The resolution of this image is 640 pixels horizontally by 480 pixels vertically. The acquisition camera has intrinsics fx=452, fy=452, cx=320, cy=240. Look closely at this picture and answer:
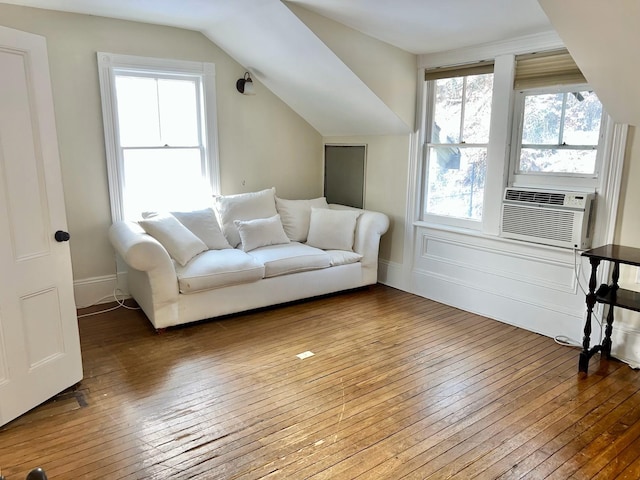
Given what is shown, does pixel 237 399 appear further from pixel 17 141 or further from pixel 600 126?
pixel 600 126

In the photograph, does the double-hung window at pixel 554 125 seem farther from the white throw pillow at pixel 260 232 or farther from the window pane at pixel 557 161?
the white throw pillow at pixel 260 232

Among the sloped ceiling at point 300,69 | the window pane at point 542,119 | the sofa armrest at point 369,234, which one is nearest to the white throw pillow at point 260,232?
the sofa armrest at point 369,234

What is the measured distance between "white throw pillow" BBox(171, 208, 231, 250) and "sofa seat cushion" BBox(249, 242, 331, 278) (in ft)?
1.02

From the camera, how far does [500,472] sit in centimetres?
198

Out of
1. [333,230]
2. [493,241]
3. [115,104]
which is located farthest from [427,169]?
[115,104]

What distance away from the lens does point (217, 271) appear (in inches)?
138

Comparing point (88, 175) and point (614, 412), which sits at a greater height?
point (88, 175)

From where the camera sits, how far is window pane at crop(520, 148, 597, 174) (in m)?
3.11

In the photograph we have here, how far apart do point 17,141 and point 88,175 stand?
1641 mm

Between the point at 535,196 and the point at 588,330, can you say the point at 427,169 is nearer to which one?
the point at 535,196

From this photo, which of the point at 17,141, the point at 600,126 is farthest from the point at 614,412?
the point at 17,141

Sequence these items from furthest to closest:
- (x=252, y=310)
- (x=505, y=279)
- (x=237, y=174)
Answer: (x=237, y=174) < (x=252, y=310) < (x=505, y=279)

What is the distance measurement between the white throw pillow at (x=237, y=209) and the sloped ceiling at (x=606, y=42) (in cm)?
284

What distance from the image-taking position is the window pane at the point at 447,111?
3.88 m
